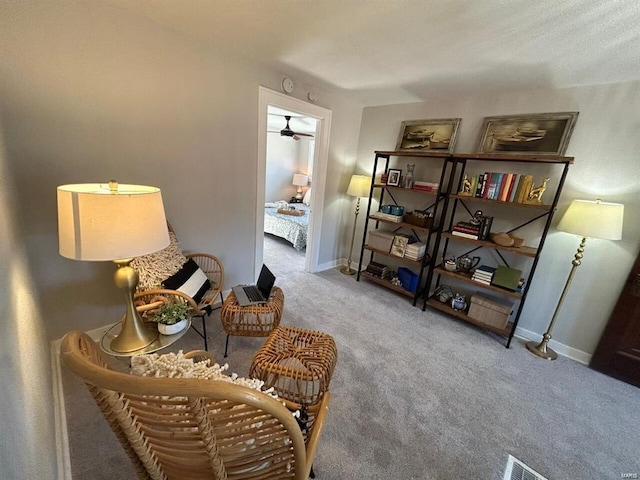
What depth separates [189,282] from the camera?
1977 millimetres

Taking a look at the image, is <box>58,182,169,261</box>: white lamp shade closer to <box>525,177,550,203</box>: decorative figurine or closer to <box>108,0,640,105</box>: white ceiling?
<box>108,0,640,105</box>: white ceiling

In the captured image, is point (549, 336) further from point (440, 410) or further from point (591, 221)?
point (440, 410)

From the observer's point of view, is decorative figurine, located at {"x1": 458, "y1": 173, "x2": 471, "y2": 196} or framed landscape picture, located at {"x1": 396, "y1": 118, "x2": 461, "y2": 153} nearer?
decorative figurine, located at {"x1": 458, "y1": 173, "x2": 471, "y2": 196}

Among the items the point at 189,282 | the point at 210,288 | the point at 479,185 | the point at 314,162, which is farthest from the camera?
the point at 314,162

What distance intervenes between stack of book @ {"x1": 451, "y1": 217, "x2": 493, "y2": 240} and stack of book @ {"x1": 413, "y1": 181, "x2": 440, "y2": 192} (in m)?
0.49

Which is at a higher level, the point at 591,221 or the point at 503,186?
the point at 503,186

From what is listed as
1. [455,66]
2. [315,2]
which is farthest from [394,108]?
[315,2]

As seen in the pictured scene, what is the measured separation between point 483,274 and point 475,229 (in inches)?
17.6

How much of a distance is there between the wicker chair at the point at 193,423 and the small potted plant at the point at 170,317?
73 centimetres

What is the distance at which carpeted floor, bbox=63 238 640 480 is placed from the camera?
53.0 inches

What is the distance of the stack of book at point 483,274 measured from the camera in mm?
2500

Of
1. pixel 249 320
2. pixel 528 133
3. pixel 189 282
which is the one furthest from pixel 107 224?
pixel 528 133

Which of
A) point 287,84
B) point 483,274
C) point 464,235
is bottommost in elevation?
point 483,274

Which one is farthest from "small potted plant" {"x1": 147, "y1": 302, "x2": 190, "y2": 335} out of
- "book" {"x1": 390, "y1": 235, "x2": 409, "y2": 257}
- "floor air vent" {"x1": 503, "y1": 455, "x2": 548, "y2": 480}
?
"book" {"x1": 390, "y1": 235, "x2": 409, "y2": 257}
